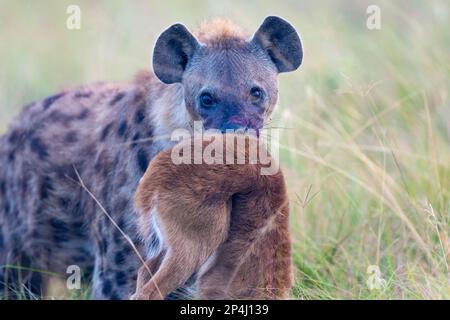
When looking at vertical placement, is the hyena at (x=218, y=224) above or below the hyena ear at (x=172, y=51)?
below

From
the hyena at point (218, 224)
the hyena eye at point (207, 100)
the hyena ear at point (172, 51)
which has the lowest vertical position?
the hyena at point (218, 224)

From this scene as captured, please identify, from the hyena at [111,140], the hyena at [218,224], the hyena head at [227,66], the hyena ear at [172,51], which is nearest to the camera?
the hyena at [218,224]

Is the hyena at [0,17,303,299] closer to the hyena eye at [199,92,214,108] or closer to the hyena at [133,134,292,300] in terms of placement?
the hyena eye at [199,92,214,108]

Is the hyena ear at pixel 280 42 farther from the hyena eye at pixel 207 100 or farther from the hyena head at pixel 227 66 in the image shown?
the hyena eye at pixel 207 100

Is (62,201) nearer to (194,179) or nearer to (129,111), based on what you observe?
(129,111)

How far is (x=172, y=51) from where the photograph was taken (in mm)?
4984

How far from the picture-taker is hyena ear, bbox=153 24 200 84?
4.94 metres

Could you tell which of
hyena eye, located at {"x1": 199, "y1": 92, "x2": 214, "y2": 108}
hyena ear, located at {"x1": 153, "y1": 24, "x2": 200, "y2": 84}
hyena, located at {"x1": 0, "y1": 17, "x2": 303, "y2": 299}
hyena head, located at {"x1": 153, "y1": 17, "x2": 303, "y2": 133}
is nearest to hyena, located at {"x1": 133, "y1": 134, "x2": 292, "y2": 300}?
hyena, located at {"x1": 0, "y1": 17, "x2": 303, "y2": 299}

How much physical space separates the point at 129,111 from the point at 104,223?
535 millimetres

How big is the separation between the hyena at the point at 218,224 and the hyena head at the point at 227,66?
63 cm

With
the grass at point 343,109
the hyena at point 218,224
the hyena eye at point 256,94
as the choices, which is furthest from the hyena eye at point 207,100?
the hyena at point 218,224

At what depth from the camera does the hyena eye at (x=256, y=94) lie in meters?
4.76

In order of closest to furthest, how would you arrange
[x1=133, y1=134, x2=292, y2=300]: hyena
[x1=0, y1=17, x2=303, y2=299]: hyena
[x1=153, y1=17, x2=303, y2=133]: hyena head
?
[x1=133, y1=134, x2=292, y2=300]: hyena, [x1=153, y1=17, x2=303, y2=133]: hyena head, [x1=0, y1=17, x2=303, y2=299]: hyena

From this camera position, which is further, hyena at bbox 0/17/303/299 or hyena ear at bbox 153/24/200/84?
hyena ear at bbox 153/24/200/84
